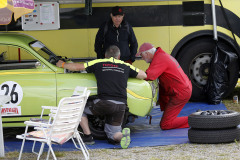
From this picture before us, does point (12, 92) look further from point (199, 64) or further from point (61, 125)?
point (199, 64)

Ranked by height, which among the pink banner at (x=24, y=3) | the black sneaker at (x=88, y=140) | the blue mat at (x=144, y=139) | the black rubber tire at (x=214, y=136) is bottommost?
the blue mat at (x=144, y=139)

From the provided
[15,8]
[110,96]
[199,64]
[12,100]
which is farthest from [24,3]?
[199,64]

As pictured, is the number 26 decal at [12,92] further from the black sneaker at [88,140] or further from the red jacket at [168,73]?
the red jacket at [168,73]

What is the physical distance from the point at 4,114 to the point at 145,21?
385 cm

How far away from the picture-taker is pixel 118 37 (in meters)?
9.26

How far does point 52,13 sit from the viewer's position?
9.92 metres

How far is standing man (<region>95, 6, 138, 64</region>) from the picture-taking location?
9258 millimetres

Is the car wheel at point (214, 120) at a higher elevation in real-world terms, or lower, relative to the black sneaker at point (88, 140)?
higher

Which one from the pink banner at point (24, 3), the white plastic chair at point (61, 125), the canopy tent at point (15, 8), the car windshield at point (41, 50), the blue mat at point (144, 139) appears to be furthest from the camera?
the car windshield at point (41, 50)

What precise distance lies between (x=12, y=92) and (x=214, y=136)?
3003mm

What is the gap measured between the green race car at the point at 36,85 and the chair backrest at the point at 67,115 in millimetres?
1353

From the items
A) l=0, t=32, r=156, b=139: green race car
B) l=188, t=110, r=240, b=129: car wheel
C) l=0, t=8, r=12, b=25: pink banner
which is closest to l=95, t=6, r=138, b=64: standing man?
l=0, t=32, r=156, b=139: green race car

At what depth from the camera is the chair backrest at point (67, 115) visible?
603 cm

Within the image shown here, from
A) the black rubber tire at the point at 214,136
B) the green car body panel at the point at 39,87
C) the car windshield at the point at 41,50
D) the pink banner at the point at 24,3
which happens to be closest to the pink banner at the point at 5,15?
the green car body panel at the point at 39,87
